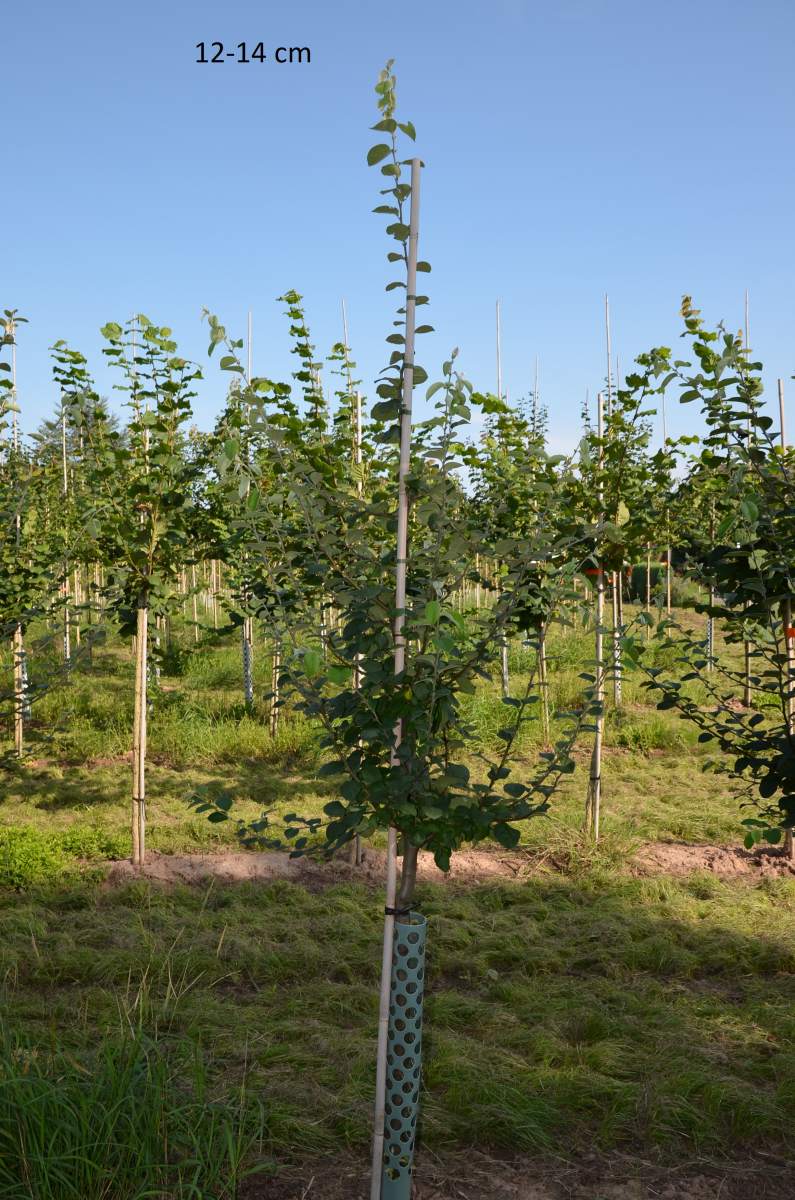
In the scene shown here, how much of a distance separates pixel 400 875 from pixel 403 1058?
3.66 feet

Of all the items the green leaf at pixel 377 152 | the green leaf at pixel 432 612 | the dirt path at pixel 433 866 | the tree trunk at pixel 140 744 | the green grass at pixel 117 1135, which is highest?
the green leaf at pixel 377 152

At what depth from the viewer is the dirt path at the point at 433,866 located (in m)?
5.91

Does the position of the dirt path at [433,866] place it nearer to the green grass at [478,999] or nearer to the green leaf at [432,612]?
the green grass at [478,999]

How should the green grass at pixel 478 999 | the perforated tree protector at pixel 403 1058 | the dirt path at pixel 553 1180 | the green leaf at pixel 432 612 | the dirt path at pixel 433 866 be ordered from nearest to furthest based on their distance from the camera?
the green leaf at pixel 432 612
the perforated tree protector at pixel 403 1058
the dirt path at pixel 553 1180
the green grass at pixel 478 999
the dirt path at pixel 433 866

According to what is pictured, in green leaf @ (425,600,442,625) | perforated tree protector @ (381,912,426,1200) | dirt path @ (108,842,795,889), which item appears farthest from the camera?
dirt path @ (108,842,795,889)

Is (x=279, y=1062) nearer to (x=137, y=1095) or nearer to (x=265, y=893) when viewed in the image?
(x=137, y=1095)

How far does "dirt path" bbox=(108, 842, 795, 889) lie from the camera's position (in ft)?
19.4

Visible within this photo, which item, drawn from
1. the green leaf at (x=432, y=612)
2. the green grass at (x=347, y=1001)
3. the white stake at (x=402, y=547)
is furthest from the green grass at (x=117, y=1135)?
the green leaf at (x=432, y=612)

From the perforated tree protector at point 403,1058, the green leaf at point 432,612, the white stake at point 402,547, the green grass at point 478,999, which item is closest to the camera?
the green leaf at point 432,612

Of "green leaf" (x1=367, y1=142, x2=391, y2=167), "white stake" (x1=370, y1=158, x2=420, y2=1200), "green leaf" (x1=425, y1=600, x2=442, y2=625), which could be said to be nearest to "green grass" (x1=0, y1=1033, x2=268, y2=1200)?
"white stake" (x1=370, y1=158, x2=420, y2=1200)

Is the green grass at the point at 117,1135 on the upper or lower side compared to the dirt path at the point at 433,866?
upper

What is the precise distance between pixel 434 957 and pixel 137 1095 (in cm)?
A: 218

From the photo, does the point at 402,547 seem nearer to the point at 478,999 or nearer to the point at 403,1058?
the point at 403,1058

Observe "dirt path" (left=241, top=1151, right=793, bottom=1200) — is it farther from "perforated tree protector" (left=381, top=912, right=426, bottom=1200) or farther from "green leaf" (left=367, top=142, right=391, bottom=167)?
"green leaf" (left=367, top=142, right=391, bottom=167)
